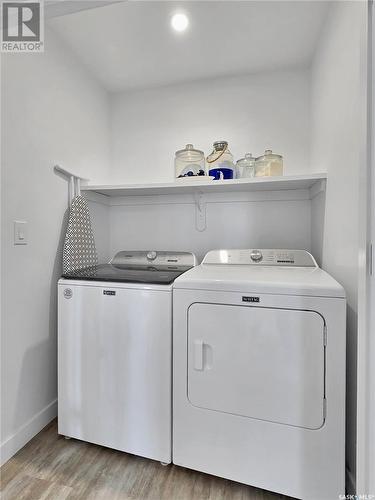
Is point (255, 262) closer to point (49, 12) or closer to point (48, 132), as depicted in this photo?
point (48, 132)

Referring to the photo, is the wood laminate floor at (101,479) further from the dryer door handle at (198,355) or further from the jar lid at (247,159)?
the jar lid at (247,159)

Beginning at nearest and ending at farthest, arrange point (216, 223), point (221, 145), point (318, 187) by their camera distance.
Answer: point (318, 187)
point (221, 145)
point (216, 223)

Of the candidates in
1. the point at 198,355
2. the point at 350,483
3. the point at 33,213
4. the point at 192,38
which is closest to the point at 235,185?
the point at 192,38

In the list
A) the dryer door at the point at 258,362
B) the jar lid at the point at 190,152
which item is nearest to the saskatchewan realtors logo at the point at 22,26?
the jar lid at the point at 190,152

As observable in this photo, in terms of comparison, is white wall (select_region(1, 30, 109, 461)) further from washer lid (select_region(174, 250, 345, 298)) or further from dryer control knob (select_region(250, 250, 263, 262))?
dryer control knob (select_region(250, 250, 263, 262))

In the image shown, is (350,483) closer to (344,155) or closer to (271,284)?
(271,284)

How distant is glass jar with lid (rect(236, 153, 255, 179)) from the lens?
198 cm

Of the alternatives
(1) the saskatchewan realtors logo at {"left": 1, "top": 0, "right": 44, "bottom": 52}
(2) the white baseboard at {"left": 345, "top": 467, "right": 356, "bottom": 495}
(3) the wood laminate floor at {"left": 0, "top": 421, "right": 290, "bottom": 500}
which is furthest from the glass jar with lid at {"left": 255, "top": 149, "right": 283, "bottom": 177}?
(3) the wood laminate floor at {"left": 0, "top": 421, "right": 290, "bottom": 500}

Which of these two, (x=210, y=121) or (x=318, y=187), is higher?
(x=210, y=121)

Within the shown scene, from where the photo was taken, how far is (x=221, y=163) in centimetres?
194

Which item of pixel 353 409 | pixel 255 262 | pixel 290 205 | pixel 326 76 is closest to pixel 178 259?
pixel 255 262

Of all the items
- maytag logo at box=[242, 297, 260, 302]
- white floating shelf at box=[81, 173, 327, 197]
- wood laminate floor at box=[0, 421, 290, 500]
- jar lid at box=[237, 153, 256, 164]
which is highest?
jar lid at box=[237, 153, 256, 164]

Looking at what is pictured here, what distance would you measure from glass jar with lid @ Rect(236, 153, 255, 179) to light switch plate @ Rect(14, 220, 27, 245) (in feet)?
4.68

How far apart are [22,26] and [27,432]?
2.29m
